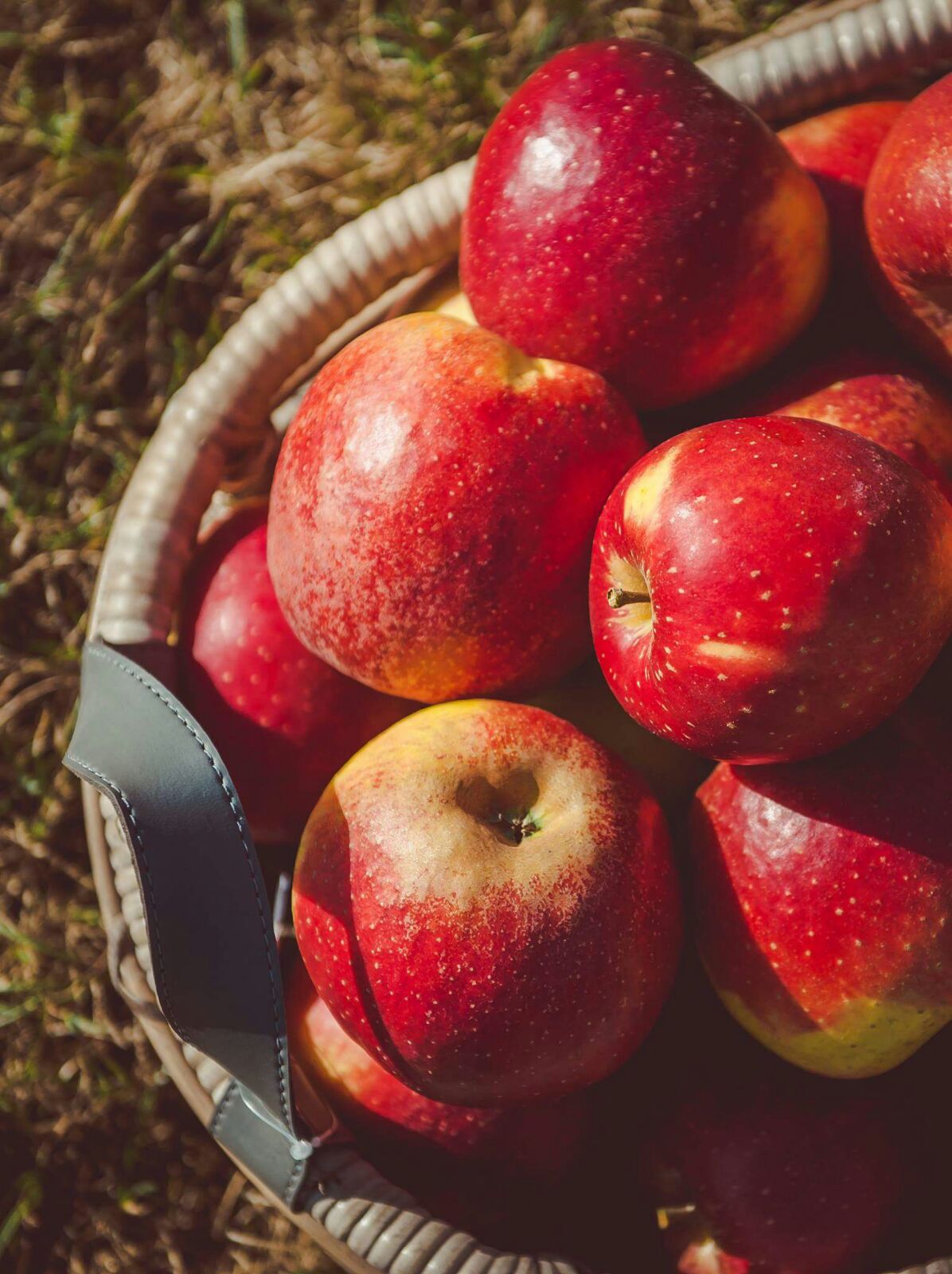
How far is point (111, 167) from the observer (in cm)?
204

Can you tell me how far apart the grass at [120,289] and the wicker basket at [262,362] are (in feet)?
1.64

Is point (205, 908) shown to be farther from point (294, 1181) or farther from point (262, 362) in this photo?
point (262, 362)

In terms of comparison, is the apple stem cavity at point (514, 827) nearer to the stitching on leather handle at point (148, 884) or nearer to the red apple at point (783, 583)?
the red apple at point (783, 583)

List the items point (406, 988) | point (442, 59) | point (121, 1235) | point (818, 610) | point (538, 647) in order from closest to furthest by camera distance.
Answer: point (818, 610)
point (406, 988)
point (538, 647)
point (121, 1235)
point (442, 59)

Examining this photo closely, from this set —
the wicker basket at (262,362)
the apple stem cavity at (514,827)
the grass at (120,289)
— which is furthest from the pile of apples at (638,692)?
the grass at (120,289)

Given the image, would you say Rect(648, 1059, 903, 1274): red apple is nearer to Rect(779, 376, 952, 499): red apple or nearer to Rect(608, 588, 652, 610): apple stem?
Rect(608, 588, 652, 610): apple stem

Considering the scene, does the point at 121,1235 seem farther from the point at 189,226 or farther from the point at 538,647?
the point at 189,226

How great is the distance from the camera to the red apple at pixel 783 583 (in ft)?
2.99

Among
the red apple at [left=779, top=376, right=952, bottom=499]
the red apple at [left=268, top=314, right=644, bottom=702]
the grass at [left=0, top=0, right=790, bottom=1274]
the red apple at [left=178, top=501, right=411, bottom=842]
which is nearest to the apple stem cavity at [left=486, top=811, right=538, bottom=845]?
the red apple at [left=268, top=314, right=644, bottom=702]

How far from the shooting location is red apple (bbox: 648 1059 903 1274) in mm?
1182

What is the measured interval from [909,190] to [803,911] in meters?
0.73

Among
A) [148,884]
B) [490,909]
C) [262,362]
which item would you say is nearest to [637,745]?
[490,909]

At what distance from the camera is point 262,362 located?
1.43 meters

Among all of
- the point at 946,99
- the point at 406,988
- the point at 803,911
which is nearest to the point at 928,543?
the point at 803,911
